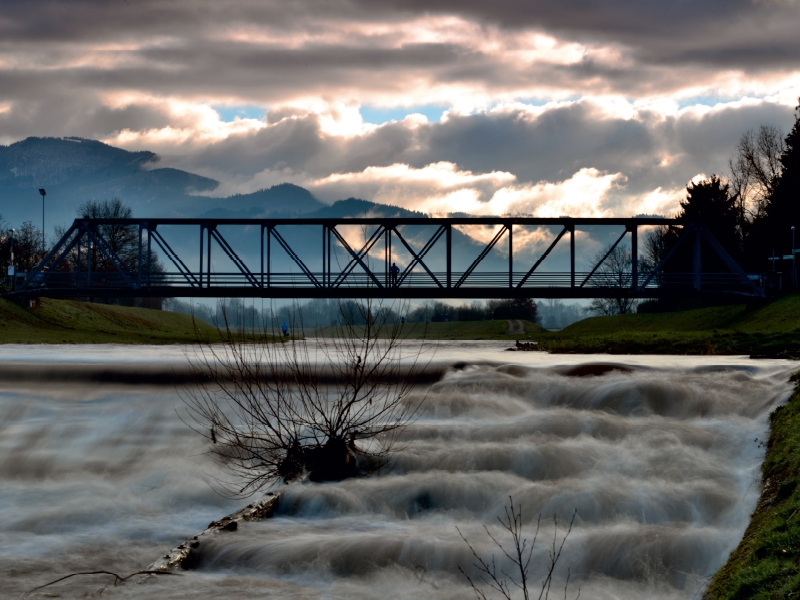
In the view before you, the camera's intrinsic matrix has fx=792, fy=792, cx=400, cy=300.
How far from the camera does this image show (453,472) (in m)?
16.9

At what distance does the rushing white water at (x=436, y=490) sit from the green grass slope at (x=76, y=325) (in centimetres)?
2087

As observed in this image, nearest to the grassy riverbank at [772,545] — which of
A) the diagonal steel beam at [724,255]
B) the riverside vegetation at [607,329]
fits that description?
the riverside vegetation at [607,329]

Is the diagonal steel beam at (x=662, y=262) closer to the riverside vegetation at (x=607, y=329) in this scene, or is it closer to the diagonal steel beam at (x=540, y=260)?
the riverside vegetation at (x=607, y=329)

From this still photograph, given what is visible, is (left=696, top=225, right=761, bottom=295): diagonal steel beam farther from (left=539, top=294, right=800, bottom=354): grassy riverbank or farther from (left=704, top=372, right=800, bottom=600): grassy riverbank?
(left=704, top=372, right=800, bottom=600): grassy riverbank

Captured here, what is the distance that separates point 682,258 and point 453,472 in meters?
61.0

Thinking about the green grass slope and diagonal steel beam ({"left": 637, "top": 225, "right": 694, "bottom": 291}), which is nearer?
diagonal steel beam ({"left": 637, "top": 225, "right": 694, "bottom": 291})

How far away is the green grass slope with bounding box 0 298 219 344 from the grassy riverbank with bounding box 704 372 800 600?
1283 inches

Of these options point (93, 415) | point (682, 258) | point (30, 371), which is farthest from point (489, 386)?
point (682, 258)

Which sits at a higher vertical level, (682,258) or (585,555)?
(682,258)

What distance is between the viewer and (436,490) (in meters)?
15.8

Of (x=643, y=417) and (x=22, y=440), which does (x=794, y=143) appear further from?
(x=22, y=440)

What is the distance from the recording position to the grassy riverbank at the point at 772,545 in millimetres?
9289

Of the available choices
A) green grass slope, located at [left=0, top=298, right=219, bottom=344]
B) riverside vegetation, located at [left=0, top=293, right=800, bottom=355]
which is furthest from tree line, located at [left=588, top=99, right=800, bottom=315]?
green grass slope, located at [left=0, top=298, right=219, bottom=344]

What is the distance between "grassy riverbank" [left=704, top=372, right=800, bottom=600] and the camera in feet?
30.5
